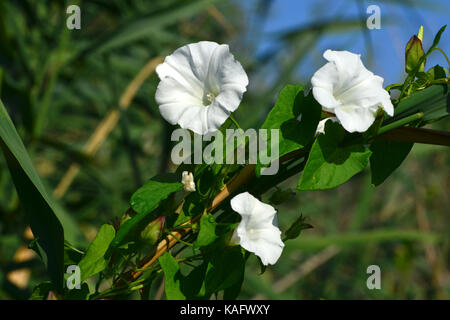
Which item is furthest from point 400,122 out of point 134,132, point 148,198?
point 134,132

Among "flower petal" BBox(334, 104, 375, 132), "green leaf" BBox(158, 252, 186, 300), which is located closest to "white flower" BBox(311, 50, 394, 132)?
"flower petal" BBox(334, 104, 375, 132)

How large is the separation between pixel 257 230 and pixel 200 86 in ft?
0.27

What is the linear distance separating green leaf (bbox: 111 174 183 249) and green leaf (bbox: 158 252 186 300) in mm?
23

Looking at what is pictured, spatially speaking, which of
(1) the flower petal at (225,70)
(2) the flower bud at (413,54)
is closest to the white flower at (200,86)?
(1) the flower petal at (225,70)

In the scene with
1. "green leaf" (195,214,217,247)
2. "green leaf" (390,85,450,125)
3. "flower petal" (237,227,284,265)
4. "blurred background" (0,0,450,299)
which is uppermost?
"blurred background" (0,0,450,299)

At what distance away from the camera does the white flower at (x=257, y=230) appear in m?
0.23

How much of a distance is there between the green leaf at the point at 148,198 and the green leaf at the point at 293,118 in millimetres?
54

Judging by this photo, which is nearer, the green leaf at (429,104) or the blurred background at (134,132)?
the green leaf at (429,104)

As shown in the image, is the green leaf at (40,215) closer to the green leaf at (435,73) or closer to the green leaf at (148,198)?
the green leaf at (148,198)

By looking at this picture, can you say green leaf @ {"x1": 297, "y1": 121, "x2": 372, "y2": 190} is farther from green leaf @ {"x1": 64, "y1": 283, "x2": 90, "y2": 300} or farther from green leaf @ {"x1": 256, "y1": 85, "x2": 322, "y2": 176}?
green leaf @ {"x1": 64, "y1": 283, "x2": 90, "y2": 300}

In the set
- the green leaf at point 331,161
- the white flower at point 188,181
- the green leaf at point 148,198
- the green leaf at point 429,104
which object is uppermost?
the green leaf at point 429,104

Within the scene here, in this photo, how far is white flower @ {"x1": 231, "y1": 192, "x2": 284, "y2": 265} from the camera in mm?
230

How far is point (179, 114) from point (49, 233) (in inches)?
3.8
